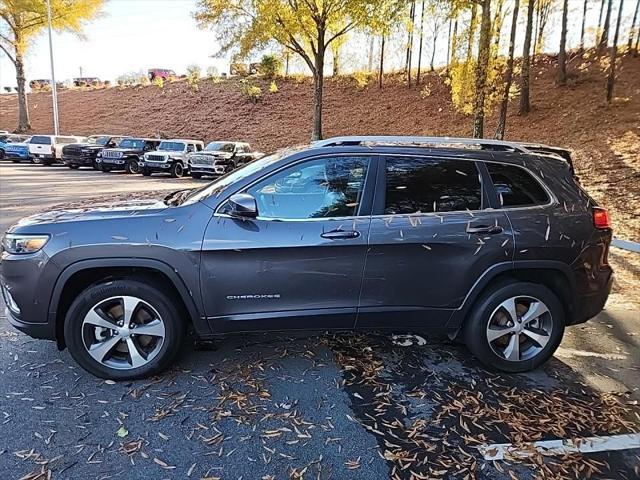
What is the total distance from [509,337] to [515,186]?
116 centimetres

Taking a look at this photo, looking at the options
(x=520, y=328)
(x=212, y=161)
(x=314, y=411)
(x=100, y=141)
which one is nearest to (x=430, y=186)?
(x=520, y=328)

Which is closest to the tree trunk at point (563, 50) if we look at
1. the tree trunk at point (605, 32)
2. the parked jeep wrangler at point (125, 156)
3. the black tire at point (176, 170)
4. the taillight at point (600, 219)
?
the tree trunk at point (605, 32)

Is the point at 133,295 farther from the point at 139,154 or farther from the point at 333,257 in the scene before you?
the point at 139,154

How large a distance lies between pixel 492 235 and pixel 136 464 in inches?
107

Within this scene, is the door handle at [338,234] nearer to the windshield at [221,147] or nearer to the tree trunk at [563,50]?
the windshield at [221,147]

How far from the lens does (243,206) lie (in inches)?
125

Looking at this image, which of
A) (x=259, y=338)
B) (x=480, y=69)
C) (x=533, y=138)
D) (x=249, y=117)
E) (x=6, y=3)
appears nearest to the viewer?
(x=259, y=338)

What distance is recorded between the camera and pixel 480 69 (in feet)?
47.8

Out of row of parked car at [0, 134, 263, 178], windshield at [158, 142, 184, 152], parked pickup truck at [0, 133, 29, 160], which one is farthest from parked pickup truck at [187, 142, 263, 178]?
parked pickup truck at [0, 133, 29, 160]

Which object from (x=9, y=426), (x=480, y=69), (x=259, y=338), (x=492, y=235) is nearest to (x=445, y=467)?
(x=492, y=235)

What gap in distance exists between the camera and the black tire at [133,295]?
10.7 feet

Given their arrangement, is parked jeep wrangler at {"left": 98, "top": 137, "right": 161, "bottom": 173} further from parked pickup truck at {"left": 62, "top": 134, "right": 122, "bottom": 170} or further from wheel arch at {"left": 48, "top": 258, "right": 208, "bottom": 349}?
wheel arch at {"left": 48, "top": 258, "right": 208, "bottom": 349}

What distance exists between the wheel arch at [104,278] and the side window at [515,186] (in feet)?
7.88

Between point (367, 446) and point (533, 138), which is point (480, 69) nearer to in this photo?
point (533, 138)
